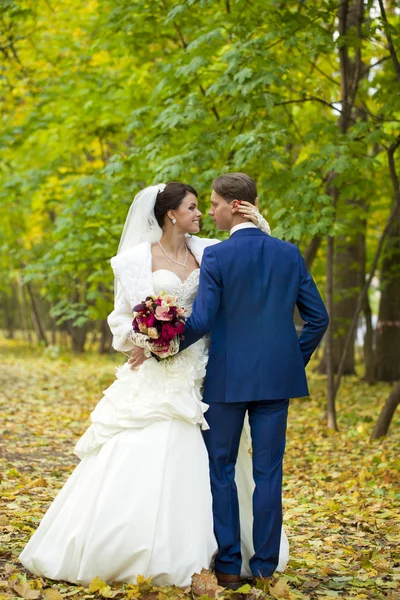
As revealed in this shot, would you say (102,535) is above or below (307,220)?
below

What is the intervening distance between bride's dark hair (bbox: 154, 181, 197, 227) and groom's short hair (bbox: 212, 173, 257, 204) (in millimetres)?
331

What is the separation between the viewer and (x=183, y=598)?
3709mm

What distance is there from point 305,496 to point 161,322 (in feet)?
10.5

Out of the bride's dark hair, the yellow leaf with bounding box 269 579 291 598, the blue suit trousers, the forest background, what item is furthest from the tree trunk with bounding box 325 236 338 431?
the yellow leaf with bounding box 269 579 291 598

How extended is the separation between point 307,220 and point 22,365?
12.9m

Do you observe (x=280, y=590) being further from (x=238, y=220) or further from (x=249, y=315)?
(x=238, y=220)

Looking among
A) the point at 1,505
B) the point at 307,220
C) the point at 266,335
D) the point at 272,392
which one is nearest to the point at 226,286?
the point at 266,335

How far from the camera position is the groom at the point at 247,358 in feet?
12.8

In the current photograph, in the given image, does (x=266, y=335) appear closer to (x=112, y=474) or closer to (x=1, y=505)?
(x=112, y=474)

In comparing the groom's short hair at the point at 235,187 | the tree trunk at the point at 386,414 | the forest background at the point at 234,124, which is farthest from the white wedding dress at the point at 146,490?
the tree trunk at the point at 386,414

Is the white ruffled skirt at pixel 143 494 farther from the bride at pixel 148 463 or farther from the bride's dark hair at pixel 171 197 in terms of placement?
the bride's dark hair at pixel 171 197

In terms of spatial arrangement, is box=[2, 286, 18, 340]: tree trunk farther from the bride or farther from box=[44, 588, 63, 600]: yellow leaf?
box=[44, 588, 63, 600]: yellow leaf

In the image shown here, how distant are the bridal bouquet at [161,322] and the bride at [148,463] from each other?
0.20 metres

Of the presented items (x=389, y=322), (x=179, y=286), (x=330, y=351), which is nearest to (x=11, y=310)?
(x=389, y=322)
